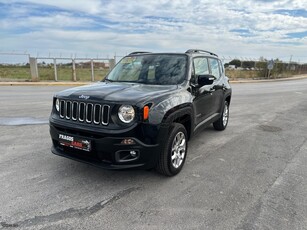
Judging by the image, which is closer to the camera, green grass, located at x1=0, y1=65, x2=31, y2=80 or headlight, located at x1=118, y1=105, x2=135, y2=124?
headlight, located at x1=118, y1=105, x2=135, y2=124

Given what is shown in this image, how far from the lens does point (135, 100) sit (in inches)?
137

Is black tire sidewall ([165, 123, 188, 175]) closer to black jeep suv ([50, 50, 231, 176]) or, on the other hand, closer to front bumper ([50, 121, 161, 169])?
black jeep suv ([50, 50, 231, 176])

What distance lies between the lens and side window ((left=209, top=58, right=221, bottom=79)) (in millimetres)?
5982

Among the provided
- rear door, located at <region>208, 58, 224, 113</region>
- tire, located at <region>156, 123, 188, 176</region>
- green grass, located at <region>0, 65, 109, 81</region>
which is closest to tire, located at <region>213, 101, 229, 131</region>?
rear door, located at <region>208, 58, 224, 113</region>

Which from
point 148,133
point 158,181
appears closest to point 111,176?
point 158,181

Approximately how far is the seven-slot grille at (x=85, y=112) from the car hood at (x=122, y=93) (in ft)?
0.30

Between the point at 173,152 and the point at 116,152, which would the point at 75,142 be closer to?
the point at 116,152

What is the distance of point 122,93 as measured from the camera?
12.3 ft

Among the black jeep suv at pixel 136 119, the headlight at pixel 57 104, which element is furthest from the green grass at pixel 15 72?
the black jeep suv at pixel 136 119

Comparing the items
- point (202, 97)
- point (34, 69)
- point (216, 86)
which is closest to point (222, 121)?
point (216, 86)

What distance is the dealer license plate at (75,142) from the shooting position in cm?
355

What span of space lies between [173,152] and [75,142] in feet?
4.65

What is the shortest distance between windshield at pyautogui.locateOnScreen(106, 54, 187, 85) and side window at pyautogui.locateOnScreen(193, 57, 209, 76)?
0.28 metres

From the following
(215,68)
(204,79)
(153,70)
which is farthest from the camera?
(215,68)
